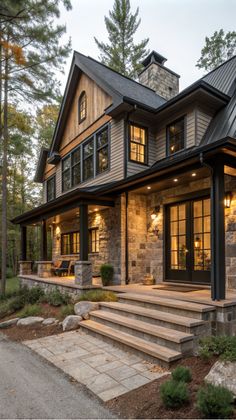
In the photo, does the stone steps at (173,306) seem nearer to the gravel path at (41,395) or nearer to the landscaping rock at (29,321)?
the gravel path at (41,395)

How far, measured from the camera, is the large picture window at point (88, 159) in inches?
400

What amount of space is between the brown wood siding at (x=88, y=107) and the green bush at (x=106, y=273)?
5.19 metres

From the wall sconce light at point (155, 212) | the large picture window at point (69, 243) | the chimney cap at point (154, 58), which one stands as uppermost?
the chimney cap at point (154, 58)

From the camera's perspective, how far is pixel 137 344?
13.6 ft

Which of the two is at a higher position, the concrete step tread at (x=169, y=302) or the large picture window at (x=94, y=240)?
the large picture window at (x=94, y=240)

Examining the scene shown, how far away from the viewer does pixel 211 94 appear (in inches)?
279

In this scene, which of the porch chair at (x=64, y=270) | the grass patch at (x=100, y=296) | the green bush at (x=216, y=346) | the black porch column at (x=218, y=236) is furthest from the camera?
the porch chair at (x=64, y=270)

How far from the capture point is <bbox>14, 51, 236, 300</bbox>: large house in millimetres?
5746

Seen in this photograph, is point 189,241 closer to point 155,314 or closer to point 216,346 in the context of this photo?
point 155,314

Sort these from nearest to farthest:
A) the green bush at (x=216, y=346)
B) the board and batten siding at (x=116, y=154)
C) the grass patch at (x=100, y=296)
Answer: the green bush at (x=216, y=346), the grass patch at (x=100, y=296), the board and batten siding at (x=116, y=154)

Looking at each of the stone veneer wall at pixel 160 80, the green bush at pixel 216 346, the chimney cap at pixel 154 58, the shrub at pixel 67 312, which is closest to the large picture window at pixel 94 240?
the shrub at pixel 67 312

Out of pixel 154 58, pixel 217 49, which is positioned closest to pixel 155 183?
pixel 154 58

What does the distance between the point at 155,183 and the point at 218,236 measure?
242cm

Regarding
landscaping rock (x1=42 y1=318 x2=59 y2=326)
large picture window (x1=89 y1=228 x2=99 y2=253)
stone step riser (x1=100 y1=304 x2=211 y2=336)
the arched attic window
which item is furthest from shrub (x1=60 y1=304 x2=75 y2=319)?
the arched attic window
